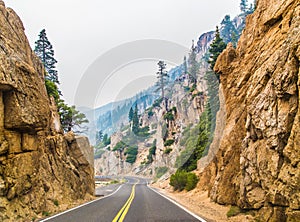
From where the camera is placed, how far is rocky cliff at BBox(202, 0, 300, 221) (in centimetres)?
677

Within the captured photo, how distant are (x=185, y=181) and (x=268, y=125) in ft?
59.8

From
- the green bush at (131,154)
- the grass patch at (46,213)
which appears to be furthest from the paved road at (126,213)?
the green bush at (131,154)

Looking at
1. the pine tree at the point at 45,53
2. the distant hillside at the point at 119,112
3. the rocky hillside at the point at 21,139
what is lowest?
the rocky hillside at the point at 21,139

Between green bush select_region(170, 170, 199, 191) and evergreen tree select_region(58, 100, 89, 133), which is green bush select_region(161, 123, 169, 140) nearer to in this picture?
evergreen tree select_region(58, 100, 89, 133)

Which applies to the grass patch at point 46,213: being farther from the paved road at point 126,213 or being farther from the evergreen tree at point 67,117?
the evergreen tree at point 67,117

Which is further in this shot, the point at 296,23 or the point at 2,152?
the point at 2,152

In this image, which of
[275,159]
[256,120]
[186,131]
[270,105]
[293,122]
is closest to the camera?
[293,122]

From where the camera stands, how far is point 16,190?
1048cm

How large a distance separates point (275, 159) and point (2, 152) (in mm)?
9708

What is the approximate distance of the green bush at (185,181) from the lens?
73.9 ft

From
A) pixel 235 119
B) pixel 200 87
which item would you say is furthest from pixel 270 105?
pixel 200 87

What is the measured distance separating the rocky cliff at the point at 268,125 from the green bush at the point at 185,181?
9689 mm

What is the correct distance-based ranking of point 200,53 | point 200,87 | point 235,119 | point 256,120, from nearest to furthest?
point 256,120, point 235,119, point 200,87, point 200,53

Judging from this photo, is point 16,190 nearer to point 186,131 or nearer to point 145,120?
point 186,131
